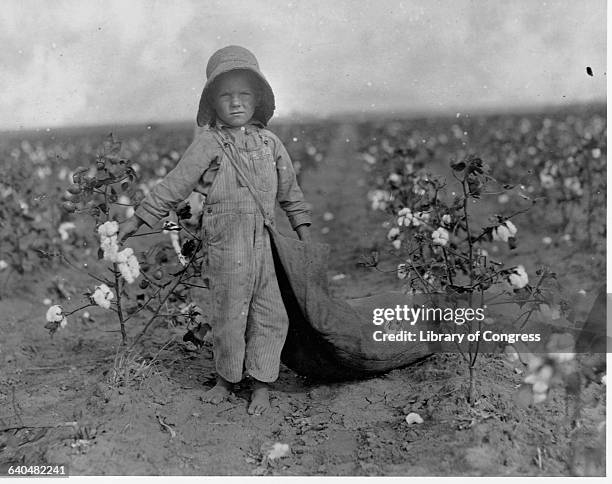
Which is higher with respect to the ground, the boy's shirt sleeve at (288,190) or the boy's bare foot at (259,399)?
the boy's shirt sleeve at (288,190)

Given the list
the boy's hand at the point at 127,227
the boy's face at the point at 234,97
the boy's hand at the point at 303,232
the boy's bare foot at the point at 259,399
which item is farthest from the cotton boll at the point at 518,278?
the boy's hand at the point at 127,227

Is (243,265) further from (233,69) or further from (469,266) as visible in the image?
(469,266)

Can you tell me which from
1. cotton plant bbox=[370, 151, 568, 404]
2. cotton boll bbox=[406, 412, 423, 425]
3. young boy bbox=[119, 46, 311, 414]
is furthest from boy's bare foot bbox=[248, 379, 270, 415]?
cotton plant bbox=[370, 151, 568, 404]

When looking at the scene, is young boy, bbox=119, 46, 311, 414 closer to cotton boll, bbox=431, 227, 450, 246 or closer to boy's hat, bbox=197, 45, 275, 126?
boy's hat, bbox=197, 45, 275, 126

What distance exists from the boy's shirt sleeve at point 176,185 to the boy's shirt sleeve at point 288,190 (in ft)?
0.86

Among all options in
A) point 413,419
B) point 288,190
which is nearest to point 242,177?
point 288,190

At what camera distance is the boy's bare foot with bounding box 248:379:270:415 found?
2.58 metres

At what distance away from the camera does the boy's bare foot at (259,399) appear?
2585mm

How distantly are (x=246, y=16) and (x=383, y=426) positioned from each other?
1.65 metres

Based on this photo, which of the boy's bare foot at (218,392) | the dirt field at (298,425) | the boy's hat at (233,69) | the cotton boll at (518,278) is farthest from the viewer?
the boy's bare foot at (218,392)

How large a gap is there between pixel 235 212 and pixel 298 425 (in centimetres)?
79

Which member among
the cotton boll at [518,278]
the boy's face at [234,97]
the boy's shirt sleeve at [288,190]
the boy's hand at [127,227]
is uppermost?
the boy's face at [234,97]

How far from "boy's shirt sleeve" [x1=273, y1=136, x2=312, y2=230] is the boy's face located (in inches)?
6.6

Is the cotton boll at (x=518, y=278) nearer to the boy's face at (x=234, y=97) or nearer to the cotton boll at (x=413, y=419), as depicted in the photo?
the cotton boll at (x=413, y=419)
